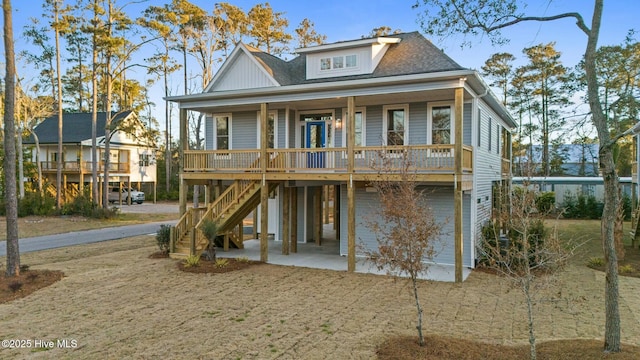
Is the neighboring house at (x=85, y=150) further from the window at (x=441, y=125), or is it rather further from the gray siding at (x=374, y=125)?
the window at (x=441, y=125)

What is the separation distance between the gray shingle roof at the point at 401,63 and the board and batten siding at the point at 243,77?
358 mm

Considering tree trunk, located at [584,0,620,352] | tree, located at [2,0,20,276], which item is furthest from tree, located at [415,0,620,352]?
tree, located at [2,0,20,276]

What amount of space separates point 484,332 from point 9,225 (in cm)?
1143

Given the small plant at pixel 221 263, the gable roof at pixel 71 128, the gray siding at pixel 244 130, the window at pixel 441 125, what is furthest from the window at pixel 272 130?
the gable roof at pixel 71 128

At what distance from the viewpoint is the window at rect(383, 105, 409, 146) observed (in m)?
14.1

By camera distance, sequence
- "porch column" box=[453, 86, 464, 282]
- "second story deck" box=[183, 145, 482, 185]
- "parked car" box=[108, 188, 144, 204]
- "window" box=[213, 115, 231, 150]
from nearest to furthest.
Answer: "porch column" box=[453, 86, 464, 282] < "second story deck" box=[183, 145, 482, 185] < "window" box=[213, 115, 231, 150] < "parked car" box=[108, 188, 144, 204]

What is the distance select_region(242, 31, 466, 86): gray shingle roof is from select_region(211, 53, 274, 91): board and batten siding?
36cm

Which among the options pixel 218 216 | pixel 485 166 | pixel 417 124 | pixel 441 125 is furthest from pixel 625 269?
pixel 218 216

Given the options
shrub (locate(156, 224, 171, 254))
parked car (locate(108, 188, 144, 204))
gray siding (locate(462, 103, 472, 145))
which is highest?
gray siding (locate(462, 103, 472, 145))

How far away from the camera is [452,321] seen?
809cm

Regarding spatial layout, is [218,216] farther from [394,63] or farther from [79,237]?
[79,237]

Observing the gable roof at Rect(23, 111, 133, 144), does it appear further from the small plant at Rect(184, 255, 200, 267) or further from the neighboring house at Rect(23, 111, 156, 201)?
the small plant at Rect(184, 255, 200, 267)

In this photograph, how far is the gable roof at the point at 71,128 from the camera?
37531mm

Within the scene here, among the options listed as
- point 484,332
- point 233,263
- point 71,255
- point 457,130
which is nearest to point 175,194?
point 71,255
